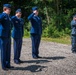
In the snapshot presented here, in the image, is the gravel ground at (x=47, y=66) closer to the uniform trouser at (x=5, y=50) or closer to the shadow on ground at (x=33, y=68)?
the shadow on ground at (x=33, y=68)

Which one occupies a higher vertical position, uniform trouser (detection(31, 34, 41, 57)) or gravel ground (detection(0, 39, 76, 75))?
uniform trouser (detection(31, 34, 41, 57))

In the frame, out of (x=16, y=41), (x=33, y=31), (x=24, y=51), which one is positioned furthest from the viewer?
(x=24, y=51)

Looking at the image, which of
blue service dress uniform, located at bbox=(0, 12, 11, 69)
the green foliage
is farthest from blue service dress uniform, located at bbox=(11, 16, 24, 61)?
the green foliage

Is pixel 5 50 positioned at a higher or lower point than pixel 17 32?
lower

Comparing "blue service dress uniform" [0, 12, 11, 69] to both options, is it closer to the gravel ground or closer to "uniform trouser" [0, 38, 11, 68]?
"uniform trouser" [0, 38, 11, 68]

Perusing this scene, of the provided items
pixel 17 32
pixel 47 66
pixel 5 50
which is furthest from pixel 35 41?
pixel 5 50

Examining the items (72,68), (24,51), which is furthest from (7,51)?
(24,51)

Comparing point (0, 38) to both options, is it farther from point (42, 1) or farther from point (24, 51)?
point (42, 1)

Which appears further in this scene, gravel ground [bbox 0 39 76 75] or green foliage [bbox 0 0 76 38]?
green foliage [bbox 0 0 76 38]

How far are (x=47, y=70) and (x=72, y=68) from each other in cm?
83

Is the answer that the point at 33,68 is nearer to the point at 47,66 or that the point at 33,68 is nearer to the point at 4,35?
the point at 47,66

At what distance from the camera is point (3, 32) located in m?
9.53

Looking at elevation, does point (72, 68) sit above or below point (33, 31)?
below

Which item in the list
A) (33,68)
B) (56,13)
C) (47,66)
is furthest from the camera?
(56,13)
